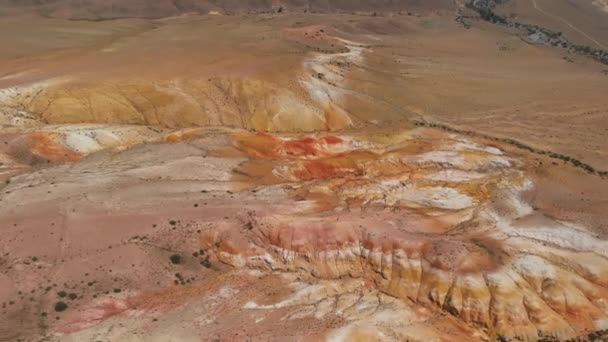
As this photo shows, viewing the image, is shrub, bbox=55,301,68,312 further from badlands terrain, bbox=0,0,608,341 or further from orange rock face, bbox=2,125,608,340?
orange rock face, bbox=2,125,608,340

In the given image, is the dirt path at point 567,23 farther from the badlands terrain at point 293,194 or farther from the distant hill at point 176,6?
the badlands terrain at point 293,194

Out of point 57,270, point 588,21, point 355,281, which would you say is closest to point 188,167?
point 57,270

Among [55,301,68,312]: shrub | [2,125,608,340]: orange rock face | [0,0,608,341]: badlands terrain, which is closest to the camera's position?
[55,301,68,312]: shrub

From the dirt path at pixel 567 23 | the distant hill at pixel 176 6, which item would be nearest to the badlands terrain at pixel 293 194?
the distant hill at pixel 176 6

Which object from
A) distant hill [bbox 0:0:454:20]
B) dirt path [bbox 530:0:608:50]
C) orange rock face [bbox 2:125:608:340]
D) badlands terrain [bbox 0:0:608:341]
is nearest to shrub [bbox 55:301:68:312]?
badlands terrain [bbox 0:0:608:341]

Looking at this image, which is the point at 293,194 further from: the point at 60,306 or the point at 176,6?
the point at 176,6

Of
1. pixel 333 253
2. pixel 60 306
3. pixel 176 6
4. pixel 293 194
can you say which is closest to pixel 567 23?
pixel 176 6

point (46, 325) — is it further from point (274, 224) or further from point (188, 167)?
point (188, 167)
